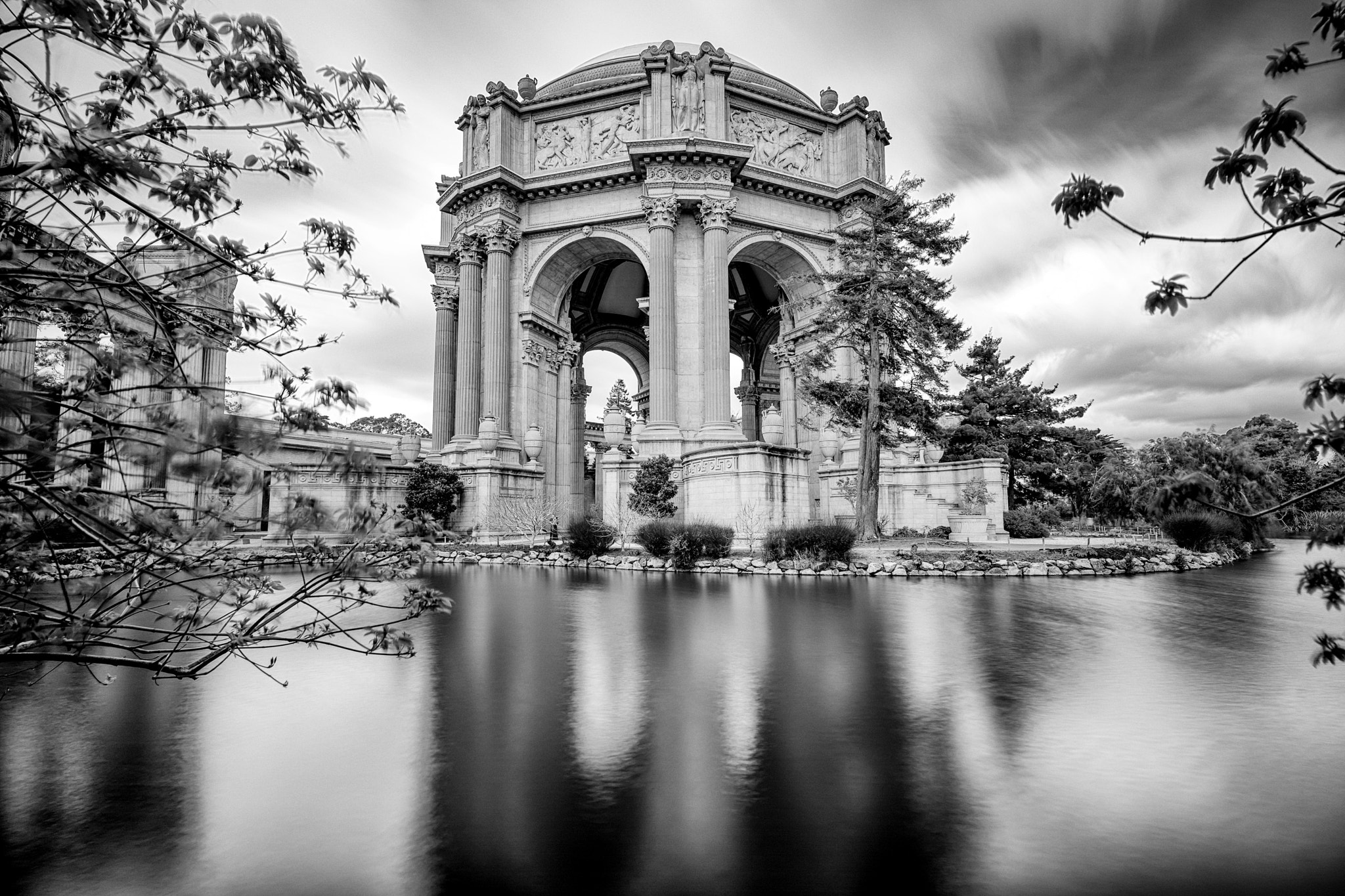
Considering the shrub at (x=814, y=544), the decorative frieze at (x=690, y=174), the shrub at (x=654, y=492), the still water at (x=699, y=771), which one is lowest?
the still water at (x=699, y=771)

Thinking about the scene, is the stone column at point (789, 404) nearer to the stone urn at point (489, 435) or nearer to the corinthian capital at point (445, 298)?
the stone urn at point (489, 435)

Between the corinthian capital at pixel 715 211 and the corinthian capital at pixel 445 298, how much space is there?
15085 millimetres

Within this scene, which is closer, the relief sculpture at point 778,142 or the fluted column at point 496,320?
the fluted column at point 496,320

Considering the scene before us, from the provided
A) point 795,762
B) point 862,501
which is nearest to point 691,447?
point 862,501

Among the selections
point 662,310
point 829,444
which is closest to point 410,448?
point 662,310

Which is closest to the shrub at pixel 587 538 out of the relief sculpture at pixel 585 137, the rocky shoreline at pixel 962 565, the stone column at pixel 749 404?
the rocky shoreline at pixel 962 565

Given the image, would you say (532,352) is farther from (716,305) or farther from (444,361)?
(716,305)

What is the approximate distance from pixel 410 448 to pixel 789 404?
1781cm

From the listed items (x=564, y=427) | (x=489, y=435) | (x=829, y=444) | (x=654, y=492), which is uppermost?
(x=564, y=427)

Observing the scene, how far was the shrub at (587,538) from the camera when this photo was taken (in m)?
17.9

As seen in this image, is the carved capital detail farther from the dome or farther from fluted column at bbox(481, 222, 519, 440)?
the dome

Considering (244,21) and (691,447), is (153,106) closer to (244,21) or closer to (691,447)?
(244,21)

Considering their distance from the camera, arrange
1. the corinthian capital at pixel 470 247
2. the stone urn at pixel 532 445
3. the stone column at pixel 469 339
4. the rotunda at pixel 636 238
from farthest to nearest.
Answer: the corinthian capital at pixel 470 247 < the stone column at pixel 469 339 < the stone urn at pixel 532 445 < the rotunda at pixel 636 238

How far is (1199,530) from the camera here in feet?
61.9
